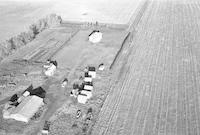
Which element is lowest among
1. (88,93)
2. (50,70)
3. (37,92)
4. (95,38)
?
(37,92)

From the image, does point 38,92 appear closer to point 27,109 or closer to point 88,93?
point 27,109

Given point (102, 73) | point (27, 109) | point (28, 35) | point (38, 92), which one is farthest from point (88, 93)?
point (28, 35)

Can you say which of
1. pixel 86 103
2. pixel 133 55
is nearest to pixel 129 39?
pixel 133 55

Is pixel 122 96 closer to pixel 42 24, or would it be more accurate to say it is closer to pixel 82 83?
pixel 82 83

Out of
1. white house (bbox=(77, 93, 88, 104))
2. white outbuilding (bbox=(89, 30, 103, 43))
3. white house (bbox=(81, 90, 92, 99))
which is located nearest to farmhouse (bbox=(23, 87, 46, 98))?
white house (bbox=(77, 93, 88, 104))

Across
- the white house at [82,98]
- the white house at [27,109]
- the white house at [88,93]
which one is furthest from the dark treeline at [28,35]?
the white house at [82,98]

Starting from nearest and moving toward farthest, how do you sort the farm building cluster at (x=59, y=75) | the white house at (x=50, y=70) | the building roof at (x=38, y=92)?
1. the farm building cluster at (x=59, y=75)
2. the building roof at (x=38, y=92)
3. the white house at (x=50, y=70)

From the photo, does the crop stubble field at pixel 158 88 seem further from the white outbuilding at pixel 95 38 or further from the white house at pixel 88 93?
the white outbuilding at pixel 95 38
